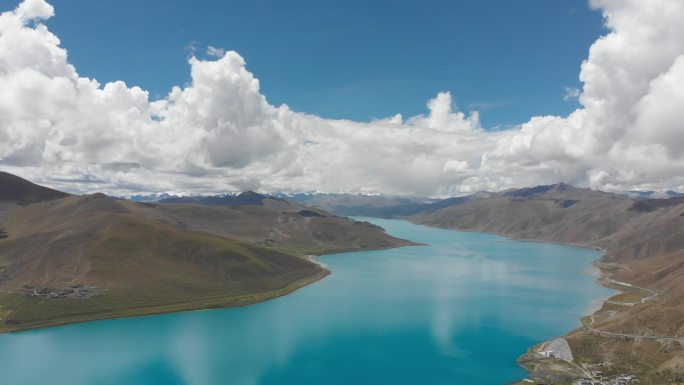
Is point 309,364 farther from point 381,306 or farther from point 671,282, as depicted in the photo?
point 671,282

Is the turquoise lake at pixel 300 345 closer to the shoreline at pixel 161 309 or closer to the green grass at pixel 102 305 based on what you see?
the shoreline at pixel 161 309

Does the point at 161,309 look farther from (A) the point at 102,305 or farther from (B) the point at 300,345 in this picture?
(B) the point at 300,345

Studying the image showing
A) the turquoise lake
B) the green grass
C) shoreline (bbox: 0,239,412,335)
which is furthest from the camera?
the green grass

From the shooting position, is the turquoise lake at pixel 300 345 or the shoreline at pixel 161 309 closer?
the turquoise lake at pixel 300 345

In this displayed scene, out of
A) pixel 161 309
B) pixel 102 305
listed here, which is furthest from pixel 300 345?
pixel 102 305

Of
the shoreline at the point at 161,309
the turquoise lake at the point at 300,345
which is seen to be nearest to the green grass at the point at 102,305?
the shoreline at the point at 161,309

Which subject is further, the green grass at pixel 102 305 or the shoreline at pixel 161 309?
the green grass at pixel 102 305

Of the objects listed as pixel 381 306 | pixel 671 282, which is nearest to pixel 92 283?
pixel 381 306

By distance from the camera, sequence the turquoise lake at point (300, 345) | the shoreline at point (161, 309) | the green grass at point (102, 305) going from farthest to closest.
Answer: the green grass at point (102, 305), the shoreline at point (161, 309), the turquoise lake at point (300, 345)

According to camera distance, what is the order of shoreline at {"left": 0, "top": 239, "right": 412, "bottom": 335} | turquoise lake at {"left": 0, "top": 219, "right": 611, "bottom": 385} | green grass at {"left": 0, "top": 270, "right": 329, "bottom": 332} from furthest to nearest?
green grass at {"left": 0, "top": 270, "right": 329, "bottom": 332} → shoreline at {"left": 0, "top": 239, "right": 412, "bottom": 335} → turquoise lake at {"left": 0, "top": 219, "right": 611, "bottom": 385}

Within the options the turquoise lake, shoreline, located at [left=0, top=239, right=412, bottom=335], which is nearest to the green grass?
shoreline, located at [left=0, top=239, right=412, bottom=335]

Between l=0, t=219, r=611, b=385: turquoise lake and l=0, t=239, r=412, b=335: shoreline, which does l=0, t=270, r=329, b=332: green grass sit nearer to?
l=0, t=239, r=412, b=335: shoreline

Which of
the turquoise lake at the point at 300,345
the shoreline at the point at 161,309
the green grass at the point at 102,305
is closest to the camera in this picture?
the turquoise lake at the point at 300,345
